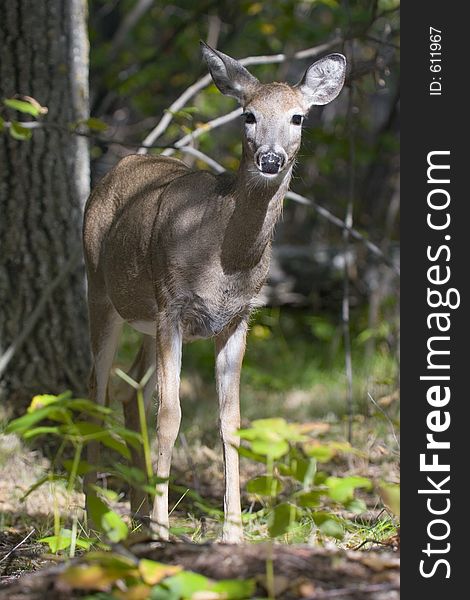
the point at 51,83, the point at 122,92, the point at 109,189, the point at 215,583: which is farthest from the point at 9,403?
the point at 122,92

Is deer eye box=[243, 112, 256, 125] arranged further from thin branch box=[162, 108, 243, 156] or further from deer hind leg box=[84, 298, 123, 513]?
deer hind leg box=[84, 298, 123, 513]

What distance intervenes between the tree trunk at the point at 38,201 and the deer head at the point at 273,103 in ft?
5.10

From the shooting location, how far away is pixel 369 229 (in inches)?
477

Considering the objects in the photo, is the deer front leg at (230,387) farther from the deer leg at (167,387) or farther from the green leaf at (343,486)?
the green leaf at (343,486)

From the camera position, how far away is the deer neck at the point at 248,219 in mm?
4996

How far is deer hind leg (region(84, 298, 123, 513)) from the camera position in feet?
18.6

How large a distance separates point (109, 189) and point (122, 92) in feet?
14.6

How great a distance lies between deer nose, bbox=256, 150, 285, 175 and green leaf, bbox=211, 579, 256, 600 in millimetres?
2218

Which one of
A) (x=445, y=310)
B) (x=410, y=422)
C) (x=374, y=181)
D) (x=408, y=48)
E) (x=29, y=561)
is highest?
(x=374, y=181)

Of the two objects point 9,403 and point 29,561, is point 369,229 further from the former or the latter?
point 29,561

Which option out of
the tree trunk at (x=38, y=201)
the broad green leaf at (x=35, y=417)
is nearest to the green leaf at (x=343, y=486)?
the broad green leaf at (x=35, y=417)

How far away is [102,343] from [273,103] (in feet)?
5.32

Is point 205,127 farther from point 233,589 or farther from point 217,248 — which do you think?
point 233,589

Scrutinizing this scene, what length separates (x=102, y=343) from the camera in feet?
18.7
